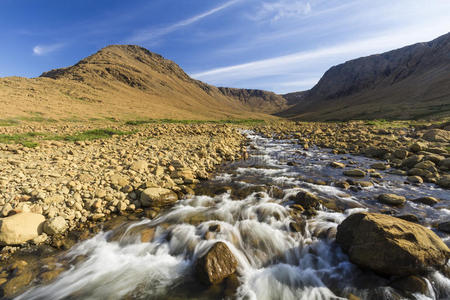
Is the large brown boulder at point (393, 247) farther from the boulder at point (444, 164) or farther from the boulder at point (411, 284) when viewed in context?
the boulder at point (444, 164)

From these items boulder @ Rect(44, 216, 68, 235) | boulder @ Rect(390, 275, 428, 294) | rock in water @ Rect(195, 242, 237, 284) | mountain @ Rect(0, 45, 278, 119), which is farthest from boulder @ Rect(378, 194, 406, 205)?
mountain @ Rect(0, 45, 278, 119)

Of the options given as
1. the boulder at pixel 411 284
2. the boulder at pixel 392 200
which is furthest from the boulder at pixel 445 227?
the boulder at pixel 411 284

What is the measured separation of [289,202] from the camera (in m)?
6.67

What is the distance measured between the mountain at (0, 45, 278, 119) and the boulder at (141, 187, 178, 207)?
21945 millimetres

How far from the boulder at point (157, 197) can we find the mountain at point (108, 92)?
21945mm

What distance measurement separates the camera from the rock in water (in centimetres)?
379

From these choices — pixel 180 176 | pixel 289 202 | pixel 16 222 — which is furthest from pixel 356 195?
pixel 16 222

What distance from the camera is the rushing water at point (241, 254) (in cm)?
367

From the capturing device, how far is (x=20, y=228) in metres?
4.41

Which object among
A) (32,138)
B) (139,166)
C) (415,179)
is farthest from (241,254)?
(32,138)

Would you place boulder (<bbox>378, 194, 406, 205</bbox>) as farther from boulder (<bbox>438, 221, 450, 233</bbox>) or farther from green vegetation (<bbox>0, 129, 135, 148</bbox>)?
green vegetation (<bbox>0, 129, 135, 148</bbox>)

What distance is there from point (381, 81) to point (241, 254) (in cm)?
14798

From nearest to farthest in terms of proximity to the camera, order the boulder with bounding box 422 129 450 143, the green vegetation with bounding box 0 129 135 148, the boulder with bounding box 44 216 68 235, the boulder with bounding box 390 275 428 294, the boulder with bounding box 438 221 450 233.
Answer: the boulder with bounding box 390 275 428 294 < the boulder with bounding box 44 216 68 235 < the boulder with bounding box 438 221 450 233 < the green vegetation with bounding box 0 129 135 148 < the boulder with bounding box 422 129 450 143

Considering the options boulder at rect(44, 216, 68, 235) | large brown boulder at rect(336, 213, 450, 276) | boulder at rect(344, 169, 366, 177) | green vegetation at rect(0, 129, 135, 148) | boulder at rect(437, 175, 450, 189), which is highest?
green vegetation at rect(0, 129, 135, 148)
